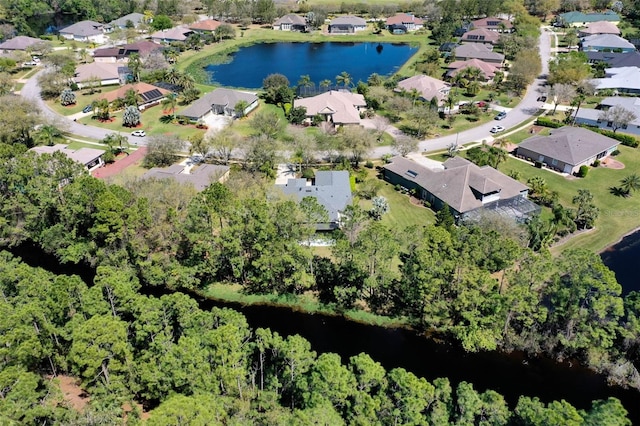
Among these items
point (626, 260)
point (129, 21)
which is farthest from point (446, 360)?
point (129, 21)

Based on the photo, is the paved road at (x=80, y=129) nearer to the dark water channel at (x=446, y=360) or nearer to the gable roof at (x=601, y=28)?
the dark water channel at (x=446, y=360)

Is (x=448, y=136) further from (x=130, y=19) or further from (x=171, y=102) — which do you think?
(x=130, y=19)

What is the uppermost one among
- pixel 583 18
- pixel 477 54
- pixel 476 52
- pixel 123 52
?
pixel 583 18

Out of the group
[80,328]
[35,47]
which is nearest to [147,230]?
[80,328]

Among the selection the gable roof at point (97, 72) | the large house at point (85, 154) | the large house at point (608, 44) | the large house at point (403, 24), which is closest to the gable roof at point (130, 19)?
the gable roof at point (97, 72)

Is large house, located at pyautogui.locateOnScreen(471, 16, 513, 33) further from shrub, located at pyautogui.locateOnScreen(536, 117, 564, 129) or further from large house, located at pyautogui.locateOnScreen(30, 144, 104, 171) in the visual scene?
large house, located at pyautogui.locateOnScreen(30, 144, 104, 171)
